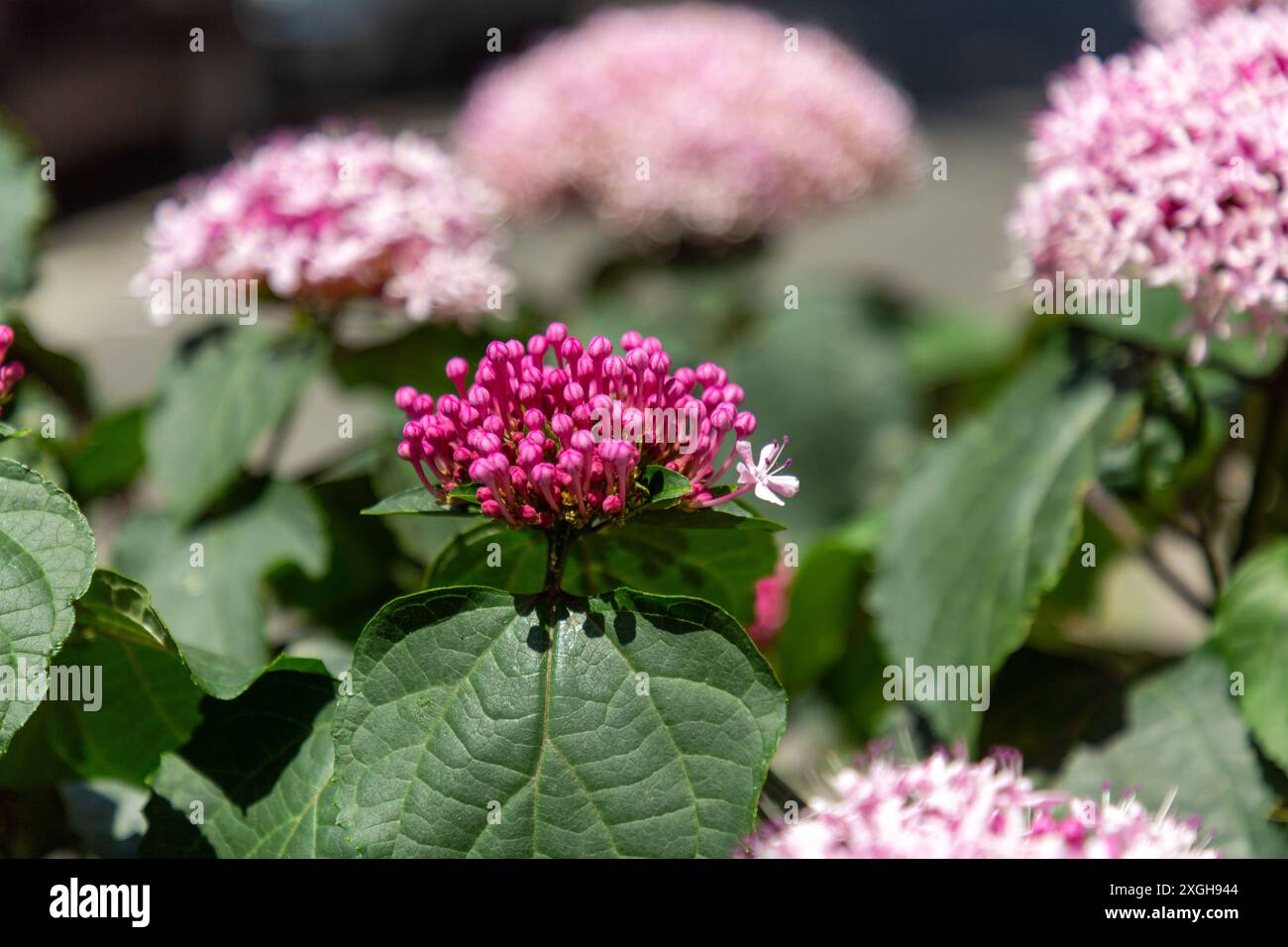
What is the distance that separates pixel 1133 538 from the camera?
46.4 inches

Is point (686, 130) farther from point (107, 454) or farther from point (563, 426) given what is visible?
point (563, 426)

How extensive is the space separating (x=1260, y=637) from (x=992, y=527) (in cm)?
19

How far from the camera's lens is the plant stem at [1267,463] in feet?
3.15

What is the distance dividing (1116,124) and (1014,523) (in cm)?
28

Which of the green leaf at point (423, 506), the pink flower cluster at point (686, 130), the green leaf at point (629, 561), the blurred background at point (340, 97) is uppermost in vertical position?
the blurred background at point (340, 97)

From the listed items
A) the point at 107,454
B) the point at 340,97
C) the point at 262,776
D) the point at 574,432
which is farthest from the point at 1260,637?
the point at 340,97

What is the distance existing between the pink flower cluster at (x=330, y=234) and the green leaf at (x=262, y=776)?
359 mm

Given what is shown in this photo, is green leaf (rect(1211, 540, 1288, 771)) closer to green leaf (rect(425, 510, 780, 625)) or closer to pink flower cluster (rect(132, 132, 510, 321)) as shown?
green leaf (rect(425, 510, 780, 625))

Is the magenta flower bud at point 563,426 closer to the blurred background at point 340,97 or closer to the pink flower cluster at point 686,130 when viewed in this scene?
the pink flower cluster at point 686,130

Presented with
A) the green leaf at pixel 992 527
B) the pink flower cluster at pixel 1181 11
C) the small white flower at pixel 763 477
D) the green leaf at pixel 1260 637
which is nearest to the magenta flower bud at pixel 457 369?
the small white flower at pixel 763 477

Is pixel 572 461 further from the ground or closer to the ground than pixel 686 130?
closer to the ground

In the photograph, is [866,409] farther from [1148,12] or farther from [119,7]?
[119,7]

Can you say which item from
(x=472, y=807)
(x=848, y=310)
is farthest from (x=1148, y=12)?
(x=472, y=807)

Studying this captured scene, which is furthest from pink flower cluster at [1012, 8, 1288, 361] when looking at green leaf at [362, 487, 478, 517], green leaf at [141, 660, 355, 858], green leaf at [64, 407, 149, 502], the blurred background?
the blurred background
